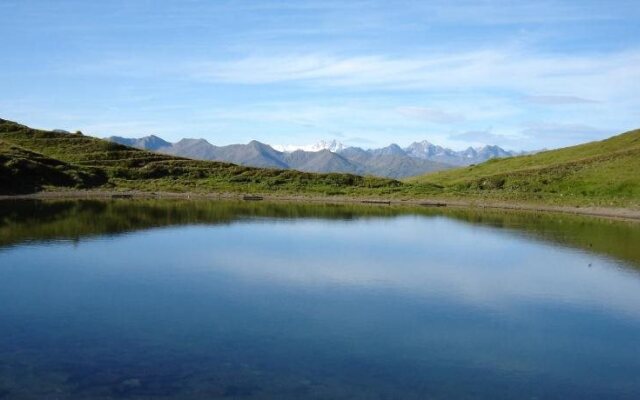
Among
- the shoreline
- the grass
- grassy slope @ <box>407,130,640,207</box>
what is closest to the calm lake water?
the shoreline

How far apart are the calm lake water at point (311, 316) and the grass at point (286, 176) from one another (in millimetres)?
53056

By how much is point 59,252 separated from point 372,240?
2793 cm

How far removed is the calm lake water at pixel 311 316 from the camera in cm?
2216

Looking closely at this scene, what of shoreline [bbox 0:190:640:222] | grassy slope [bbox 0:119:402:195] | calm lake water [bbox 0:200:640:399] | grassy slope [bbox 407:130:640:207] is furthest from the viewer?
grassy slope [bbox 0:119:402:195]

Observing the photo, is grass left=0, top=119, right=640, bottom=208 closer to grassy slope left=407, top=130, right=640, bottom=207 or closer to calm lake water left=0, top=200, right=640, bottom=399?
grassy slope left=407, top=130, right=640, bottom=207

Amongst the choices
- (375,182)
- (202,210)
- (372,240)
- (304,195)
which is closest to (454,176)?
(375,182)

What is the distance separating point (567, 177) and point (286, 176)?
5868 centimetres

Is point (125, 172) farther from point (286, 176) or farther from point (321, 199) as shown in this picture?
point (321, 199)

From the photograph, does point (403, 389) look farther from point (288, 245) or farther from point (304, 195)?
point (304, 195)

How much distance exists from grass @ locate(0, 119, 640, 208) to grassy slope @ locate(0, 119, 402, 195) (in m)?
0.20

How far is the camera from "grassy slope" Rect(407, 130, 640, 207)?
4333 inches

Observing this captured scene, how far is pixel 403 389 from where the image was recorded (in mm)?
21703

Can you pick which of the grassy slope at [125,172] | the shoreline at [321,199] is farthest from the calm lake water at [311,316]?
the grassy slope at [125,172]

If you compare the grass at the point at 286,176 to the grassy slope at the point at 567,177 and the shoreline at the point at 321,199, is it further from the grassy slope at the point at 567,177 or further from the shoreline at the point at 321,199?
the shoreline at the point at 321,199
